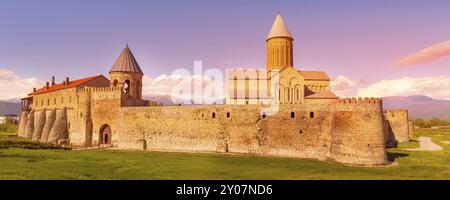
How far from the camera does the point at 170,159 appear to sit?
80.0ft

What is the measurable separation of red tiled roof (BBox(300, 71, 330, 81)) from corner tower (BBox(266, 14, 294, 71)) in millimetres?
5078

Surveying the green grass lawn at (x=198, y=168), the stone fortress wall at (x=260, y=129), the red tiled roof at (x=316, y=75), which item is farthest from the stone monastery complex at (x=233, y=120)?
the green grass lawn at (x=198, y=168)

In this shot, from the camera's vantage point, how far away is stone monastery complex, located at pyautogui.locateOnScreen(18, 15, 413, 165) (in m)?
23.5

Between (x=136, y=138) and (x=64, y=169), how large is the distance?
12.2 meters

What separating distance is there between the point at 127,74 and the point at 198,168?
20.1 m

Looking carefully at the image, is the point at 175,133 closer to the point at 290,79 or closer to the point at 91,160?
the point at 91,160

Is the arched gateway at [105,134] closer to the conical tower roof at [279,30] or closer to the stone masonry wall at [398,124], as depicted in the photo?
the conical tower roof at [279,30]

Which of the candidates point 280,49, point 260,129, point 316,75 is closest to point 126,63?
point 260,129

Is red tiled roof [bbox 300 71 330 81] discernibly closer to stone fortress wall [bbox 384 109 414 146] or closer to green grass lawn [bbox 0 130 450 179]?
stone fortress wall [bbox 384 109 414 146]

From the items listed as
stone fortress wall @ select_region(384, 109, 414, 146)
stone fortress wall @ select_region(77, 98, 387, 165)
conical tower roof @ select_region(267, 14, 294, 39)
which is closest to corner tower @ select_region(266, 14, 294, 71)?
conical tower roof @ select_region(267, 14, 294, 39)

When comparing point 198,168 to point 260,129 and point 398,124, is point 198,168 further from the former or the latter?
point 398,124

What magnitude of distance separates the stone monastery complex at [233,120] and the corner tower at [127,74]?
10cm

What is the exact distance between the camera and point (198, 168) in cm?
2059

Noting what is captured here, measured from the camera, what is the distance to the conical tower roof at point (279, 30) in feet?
145
